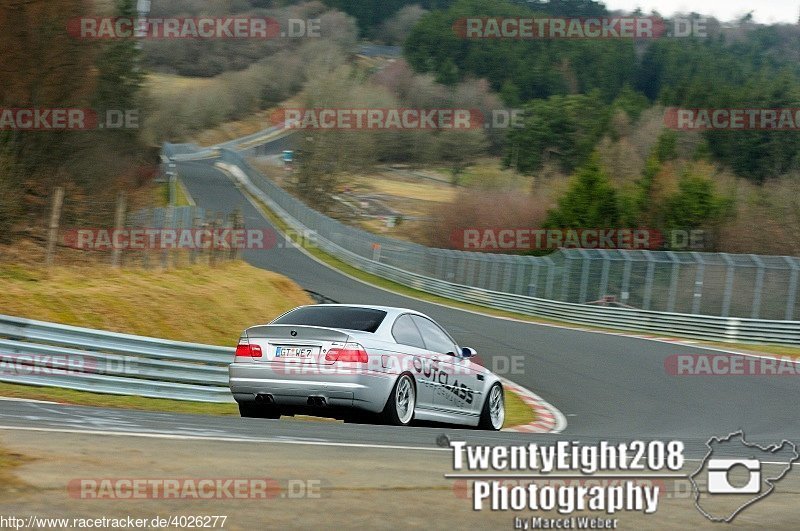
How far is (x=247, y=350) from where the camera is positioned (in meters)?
10.8

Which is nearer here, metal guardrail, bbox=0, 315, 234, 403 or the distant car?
the distant car

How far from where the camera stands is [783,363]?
23031 mm

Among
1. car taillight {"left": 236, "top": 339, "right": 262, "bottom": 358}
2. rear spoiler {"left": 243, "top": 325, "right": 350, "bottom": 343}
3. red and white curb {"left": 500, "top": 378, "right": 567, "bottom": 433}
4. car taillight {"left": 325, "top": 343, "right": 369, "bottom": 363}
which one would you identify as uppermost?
rear spoiler {"left": 243, "top": 325, "right": 350, "bottom": 343}

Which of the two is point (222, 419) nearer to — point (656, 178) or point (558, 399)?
point (558, 399)

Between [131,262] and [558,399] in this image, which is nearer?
[558,399]

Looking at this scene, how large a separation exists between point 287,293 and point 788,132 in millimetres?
63337

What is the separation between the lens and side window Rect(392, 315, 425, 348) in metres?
11.1

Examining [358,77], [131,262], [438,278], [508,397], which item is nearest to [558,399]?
[508,397]

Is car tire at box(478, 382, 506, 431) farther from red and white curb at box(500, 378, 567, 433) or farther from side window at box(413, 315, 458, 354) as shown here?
side window at box(413, 315, 458, 354)

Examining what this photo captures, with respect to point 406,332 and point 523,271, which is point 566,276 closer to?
point 523,271

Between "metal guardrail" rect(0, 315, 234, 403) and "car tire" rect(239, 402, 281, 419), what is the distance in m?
2.16

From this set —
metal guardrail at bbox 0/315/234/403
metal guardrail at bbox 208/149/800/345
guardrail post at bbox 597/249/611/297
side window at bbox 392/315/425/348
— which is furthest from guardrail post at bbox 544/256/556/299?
side window at bbox 392/315/425/348

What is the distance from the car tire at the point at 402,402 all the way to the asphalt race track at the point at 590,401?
1.40ft

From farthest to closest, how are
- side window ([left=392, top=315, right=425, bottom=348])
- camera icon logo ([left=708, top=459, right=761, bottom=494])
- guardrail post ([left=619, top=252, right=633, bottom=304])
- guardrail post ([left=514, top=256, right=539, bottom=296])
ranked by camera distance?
guardrail post ([left=514, top=256, right=539, bottom=296]) < guardrail post ([left=619, top=252, right=633, bottom=304]) < side window ([left=392, top=315, right=425, bottom=348]) < camera icon logo ([left=708, top=459, right=761, bottom=494])
